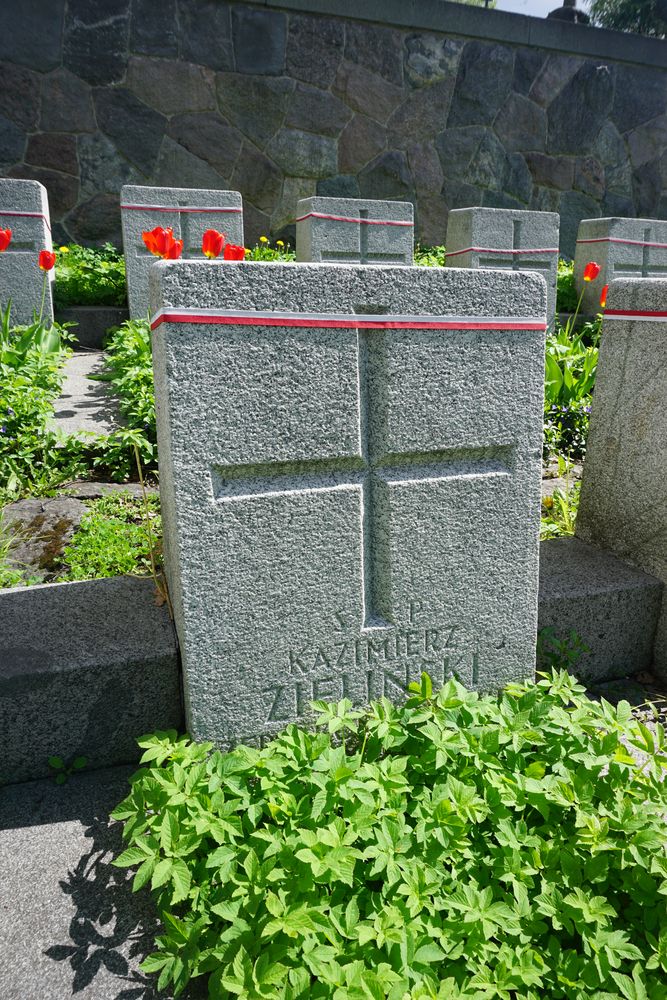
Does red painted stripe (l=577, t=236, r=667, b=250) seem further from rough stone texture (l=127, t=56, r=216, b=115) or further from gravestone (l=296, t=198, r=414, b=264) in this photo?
rough stone texture (l=127, t=56, r=216, b=115)

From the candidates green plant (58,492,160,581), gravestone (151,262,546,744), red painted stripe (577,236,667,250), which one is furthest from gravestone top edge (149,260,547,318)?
red painted stripe (577,236,667,250)

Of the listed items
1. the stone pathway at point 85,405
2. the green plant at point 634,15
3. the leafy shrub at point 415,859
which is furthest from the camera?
the green plant at point 634,15

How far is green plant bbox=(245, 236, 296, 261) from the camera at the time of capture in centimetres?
747

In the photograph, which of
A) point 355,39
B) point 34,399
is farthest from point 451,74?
point 34,399

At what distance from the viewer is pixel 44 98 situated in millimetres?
7812

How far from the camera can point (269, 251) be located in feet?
25.3

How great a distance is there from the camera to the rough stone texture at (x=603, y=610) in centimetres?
214

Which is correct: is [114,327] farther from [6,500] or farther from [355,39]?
[355,39]

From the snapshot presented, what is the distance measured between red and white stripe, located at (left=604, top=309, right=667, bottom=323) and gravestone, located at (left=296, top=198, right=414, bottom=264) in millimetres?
3372

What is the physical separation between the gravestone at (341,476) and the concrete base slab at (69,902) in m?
0.34

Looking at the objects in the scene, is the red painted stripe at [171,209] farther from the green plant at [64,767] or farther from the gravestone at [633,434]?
the green plant at [64,767]

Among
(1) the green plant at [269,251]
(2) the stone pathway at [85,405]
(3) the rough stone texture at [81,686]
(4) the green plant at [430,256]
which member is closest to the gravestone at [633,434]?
(3) the rough stone texture at [81,686]

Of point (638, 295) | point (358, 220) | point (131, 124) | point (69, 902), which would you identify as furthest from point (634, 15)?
point (69, 902)

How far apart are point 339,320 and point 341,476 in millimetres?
335
